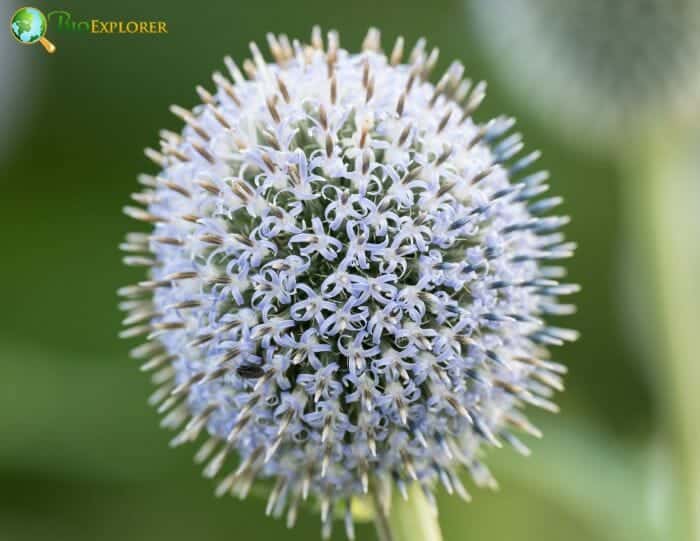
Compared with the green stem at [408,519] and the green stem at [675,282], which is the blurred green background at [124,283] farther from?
the green stem at [408,519]

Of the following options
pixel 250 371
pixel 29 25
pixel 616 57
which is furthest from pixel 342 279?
pixel 616 57

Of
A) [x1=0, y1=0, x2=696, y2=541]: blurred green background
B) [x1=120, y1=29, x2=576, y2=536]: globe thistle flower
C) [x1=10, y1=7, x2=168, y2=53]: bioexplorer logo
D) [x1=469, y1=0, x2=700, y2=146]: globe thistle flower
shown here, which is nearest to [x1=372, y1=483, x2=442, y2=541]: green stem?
[x1=120, y1=29, x2=576, y2=536]: globe thistle flower

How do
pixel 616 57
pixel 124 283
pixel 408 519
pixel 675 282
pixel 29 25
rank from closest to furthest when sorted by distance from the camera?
pixel 408 519 → pixel 29 25 → pixel 675 282 → pixel 616 57 → pixel 124 283

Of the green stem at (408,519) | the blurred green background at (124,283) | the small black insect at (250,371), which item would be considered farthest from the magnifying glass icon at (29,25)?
the green stem at (408,519)

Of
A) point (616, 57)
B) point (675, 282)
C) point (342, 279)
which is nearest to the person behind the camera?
point (342, 279)

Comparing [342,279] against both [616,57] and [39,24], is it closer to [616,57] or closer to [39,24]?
[39,24]

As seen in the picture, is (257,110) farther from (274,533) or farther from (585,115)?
(274,533)

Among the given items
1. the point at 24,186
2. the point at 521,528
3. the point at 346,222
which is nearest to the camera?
the point at 346,222

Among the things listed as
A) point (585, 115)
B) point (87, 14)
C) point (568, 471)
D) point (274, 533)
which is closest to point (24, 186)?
point (87, 14)
